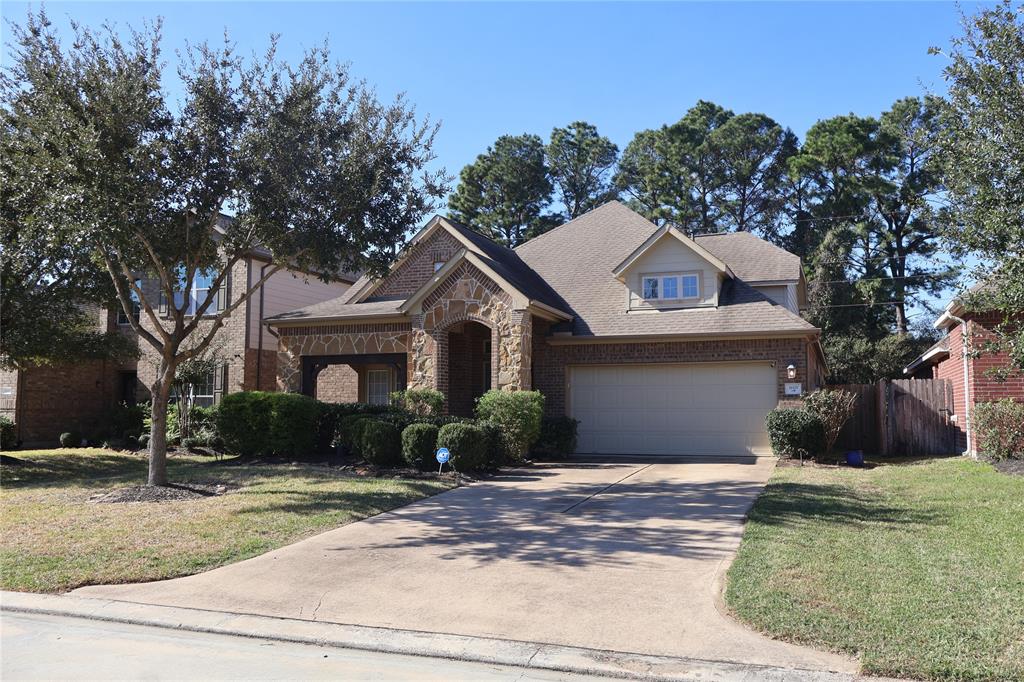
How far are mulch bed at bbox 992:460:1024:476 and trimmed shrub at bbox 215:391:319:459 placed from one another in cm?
1338

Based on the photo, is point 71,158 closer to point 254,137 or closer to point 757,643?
point 254,137

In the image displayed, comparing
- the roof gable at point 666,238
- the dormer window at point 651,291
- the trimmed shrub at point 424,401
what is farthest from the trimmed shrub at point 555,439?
the roof gable at point 666,238

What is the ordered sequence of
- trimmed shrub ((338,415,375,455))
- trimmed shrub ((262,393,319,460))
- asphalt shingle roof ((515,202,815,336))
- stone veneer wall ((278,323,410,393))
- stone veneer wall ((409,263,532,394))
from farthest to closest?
stone veneer wall ((278,323,410,393)) → asphalt shingle roof ((515,202,815,336)) → stone veneer wall ((409,263,532,394)) → trimmed shrub ((262,393,319,460)) → trimmed shrub ((338,415,375,455))

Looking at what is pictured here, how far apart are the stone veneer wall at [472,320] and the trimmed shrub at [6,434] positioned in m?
12.2

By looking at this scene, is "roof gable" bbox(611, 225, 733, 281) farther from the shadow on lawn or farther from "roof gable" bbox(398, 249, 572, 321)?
the shadow on lawn

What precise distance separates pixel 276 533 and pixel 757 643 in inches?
235

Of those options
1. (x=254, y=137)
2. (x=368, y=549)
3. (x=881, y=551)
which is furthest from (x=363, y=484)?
(x=881, y=551)

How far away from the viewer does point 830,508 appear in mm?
10336

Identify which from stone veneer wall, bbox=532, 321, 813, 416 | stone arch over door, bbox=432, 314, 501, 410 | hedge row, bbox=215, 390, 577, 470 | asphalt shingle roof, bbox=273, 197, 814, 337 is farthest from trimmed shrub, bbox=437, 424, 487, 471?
stone veneer wall, bbox=532, 321, 813, 416

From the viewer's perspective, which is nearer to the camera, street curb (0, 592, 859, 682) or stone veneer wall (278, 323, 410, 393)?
street curb (0, 592, 859, 682)

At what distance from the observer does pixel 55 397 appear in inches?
923

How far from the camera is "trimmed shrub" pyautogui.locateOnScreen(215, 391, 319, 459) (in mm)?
16156

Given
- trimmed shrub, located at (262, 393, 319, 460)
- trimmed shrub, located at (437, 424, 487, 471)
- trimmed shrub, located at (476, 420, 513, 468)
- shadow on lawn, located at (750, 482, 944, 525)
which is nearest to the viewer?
shadow on lawn, located at (750, 482, 944, 525)

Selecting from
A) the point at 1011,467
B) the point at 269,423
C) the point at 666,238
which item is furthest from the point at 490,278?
the point at 1011,467
